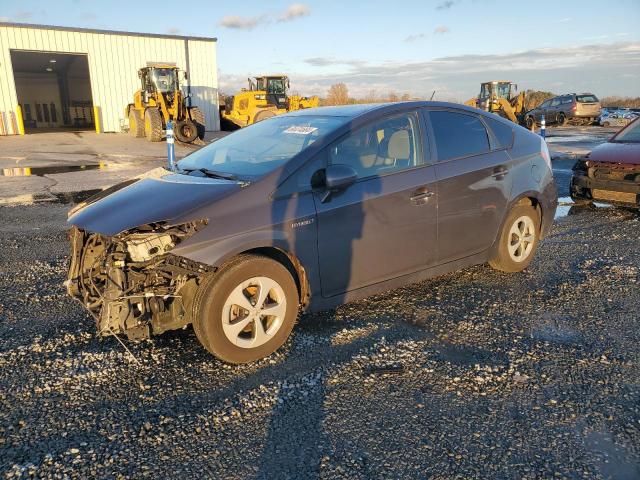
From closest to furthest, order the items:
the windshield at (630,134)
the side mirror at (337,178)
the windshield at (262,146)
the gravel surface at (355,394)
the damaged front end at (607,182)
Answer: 1. the gravel surface at (355,394)
2. the side mirror at (337,178)
3. the windshield at (262,146)
4. the damaged front end at (607,182)
5. the windshield at (630,134)

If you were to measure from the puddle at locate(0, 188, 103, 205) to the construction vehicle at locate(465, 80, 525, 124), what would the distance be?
23.0 metres

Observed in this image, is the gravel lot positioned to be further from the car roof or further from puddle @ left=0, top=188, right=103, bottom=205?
puddle @ left=0, top=188, right=103, bottom=205

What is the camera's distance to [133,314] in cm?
332

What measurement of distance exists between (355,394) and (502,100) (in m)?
27.5

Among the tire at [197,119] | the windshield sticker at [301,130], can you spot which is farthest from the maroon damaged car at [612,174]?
the tire at [197,119]

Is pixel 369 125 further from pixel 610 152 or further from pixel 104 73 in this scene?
pixel 104 73

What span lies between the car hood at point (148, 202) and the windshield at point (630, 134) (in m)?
7.43

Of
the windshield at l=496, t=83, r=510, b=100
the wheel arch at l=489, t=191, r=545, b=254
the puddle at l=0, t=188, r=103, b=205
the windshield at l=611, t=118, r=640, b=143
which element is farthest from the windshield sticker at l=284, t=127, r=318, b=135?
the windshield at l=496, t=83, r=510, b=100

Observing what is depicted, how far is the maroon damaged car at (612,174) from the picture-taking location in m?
7.59

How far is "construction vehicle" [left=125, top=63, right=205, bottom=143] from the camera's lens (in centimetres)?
2131

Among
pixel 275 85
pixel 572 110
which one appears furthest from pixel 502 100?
pixel 275 85

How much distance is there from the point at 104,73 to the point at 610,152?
27359 mm

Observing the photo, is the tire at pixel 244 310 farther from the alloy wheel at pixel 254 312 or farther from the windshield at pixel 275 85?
the windshield at pixel 275 85

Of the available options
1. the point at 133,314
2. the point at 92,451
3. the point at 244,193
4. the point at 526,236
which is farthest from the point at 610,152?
the point at 92,451
